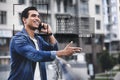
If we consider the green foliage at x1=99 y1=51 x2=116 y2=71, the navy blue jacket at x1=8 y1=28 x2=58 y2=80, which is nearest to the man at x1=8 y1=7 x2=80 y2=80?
the navy blue jacket at x1=8 y1=28 x2=58 y2=80

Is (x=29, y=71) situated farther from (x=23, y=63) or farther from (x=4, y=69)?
(x=4, y=69)

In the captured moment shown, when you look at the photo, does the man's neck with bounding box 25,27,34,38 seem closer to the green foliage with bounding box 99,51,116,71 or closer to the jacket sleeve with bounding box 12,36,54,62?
the jacket sleeve with bounding box 12,36,54,62

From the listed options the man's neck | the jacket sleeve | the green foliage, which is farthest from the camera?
the green foliage

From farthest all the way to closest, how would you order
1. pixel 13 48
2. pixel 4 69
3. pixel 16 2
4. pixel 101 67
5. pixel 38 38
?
pixel 101 67, pixel 4 69, pixel 16 2, pixel 38 38, pixel 13 48

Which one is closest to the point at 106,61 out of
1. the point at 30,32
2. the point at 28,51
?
the point at 30,32

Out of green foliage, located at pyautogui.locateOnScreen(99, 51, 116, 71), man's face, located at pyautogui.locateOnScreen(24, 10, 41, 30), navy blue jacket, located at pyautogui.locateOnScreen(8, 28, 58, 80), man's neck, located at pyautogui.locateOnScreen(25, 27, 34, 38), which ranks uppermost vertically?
man's face, located at pyautogui.locateOnScreen(24, 10, 41, 30)

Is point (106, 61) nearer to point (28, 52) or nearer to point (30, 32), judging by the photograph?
point (30, 32)

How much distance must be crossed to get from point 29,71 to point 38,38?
16cm

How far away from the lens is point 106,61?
18.5 meters

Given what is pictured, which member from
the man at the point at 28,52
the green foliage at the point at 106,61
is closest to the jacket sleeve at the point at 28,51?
the man at the point at 28,52

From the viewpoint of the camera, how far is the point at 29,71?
1558 mm

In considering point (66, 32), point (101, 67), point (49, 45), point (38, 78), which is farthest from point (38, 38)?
point (101, 67)

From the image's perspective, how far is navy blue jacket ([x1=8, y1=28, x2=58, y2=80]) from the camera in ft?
4.92

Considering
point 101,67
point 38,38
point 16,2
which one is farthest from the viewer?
point 101,67
